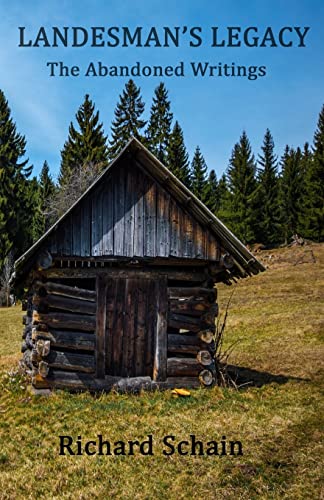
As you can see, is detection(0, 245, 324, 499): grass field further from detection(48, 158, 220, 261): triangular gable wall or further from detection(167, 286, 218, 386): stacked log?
detection(48, 158, 220, 261): triangular gable wall

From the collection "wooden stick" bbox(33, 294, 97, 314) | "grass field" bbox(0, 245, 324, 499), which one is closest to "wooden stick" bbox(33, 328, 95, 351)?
"wooden stick" bbox(33, 294, 97, 314)

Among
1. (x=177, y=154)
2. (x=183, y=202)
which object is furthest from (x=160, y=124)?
(x=183, y=202)

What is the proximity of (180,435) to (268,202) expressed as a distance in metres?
47.7

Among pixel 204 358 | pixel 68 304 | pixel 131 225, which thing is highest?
pixel 131 225

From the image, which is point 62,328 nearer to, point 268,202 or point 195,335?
point 195,335

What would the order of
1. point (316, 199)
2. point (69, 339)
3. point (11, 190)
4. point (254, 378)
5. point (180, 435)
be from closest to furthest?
1. point (180, 435)
2. point (69, 339)
3. point (254, 378)
4. point (11, 190)
5. point (316, 199)

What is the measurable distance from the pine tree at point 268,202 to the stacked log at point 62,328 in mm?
42207

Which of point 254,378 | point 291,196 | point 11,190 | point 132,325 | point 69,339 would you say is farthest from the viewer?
point 291,196

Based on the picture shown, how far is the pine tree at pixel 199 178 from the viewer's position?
5409cm

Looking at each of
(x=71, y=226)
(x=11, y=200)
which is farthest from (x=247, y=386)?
(x=11, y=200)

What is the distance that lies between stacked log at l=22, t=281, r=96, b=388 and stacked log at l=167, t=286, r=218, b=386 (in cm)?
189

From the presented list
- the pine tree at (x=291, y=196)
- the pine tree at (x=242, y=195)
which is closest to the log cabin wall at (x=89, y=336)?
the pine tree at (x=242, y=195)

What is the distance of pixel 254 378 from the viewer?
12031 mm

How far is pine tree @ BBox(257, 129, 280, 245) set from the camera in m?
51.5
